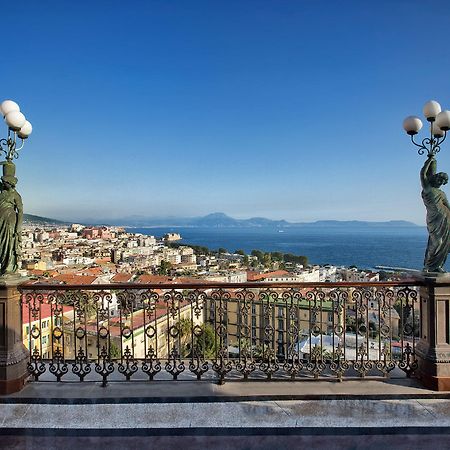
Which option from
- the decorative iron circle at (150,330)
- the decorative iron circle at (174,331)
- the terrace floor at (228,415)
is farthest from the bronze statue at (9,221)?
the decorative iron circle at (174,331)

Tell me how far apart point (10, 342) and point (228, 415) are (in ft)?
6.69

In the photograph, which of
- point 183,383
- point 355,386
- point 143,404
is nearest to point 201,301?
point 183,383

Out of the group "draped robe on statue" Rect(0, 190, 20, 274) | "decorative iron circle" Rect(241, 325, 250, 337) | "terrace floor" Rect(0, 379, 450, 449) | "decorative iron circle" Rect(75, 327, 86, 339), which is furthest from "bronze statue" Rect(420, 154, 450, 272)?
"draped robe on statue" Rect(0, 190, 20, 274)

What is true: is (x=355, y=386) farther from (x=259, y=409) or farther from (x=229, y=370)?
(x=229, y=370)

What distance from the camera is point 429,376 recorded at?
3139mm

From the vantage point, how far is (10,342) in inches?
124

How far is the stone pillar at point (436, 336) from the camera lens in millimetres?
3109

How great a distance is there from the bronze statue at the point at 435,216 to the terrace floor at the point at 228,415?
1.16 m

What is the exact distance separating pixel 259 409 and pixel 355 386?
0.95 metres

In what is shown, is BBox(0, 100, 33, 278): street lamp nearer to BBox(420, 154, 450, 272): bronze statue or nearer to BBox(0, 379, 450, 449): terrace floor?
BBox(0, 379, 450, 449): terrace floor

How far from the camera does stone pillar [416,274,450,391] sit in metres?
3.11

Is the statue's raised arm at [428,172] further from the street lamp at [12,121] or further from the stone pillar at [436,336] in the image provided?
the street lamp at [12,121]

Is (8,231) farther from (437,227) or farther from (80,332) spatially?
(437,227)

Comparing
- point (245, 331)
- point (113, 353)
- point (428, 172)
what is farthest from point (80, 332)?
point (428, 172)
